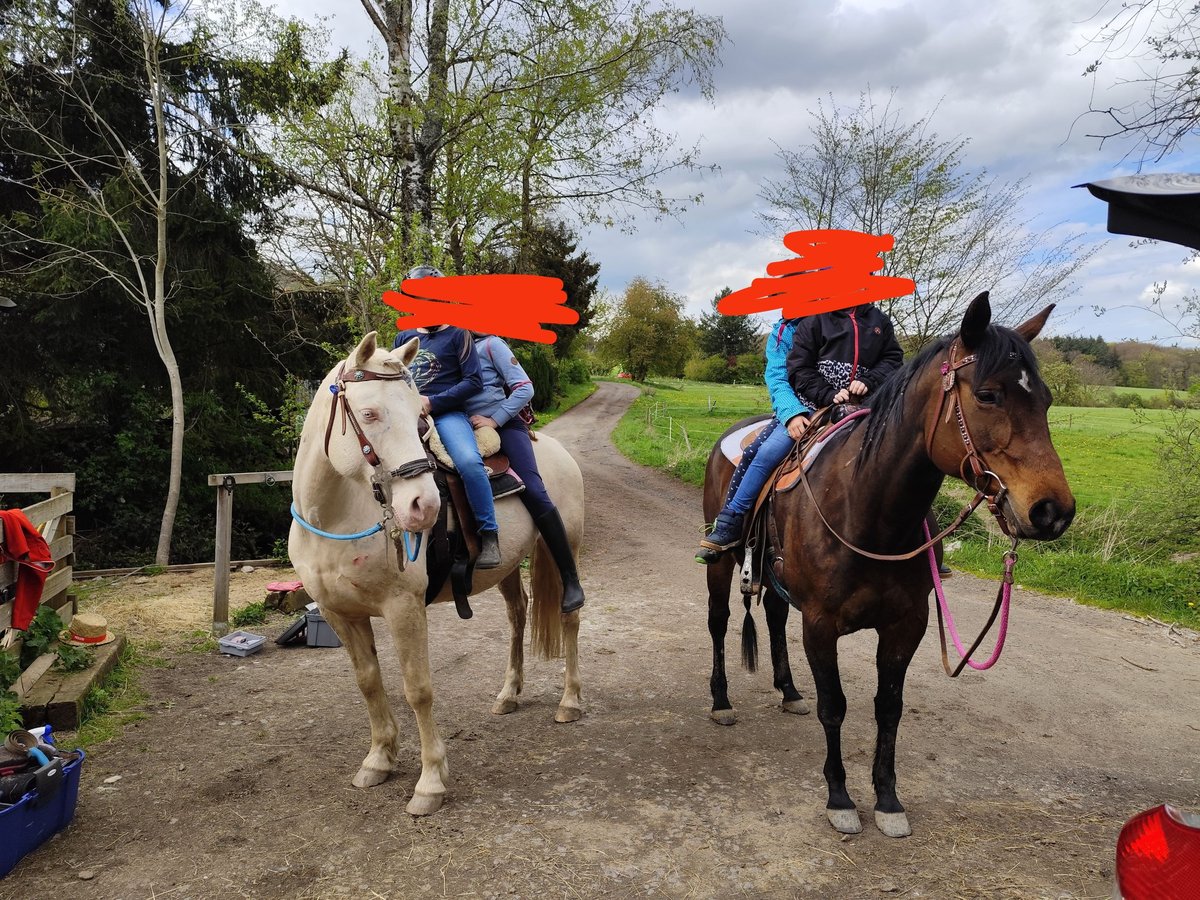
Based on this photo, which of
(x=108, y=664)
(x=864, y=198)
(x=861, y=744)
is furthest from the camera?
(x=864, y=198)

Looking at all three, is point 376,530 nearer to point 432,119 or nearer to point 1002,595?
point 1002,595

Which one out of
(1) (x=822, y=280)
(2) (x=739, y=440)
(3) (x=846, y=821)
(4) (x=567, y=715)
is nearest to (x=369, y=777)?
(4) (x=567, y=715)

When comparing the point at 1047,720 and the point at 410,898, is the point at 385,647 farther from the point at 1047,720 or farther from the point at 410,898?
the point at 1047,720

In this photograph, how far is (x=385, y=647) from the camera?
5.96m

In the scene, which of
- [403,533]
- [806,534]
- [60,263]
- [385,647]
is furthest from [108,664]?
[60,263]

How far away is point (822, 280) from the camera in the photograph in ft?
12.5

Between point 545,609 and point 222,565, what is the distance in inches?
140

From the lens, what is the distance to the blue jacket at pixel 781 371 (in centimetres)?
385

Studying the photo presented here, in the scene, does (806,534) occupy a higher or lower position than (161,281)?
lower

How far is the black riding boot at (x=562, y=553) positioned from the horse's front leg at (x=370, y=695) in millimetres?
1162

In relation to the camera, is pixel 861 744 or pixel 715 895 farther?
pixel 861 744

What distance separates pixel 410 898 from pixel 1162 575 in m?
8.51

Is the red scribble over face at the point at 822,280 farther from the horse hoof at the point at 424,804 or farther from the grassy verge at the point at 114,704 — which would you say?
the grassy verge at the point at 114,704

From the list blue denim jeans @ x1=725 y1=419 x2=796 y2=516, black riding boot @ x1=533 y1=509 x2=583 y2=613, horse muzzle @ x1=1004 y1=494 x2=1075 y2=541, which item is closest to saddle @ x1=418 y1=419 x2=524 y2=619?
black riding boot @ x1=533 y1=509 x2=583 y2=613
